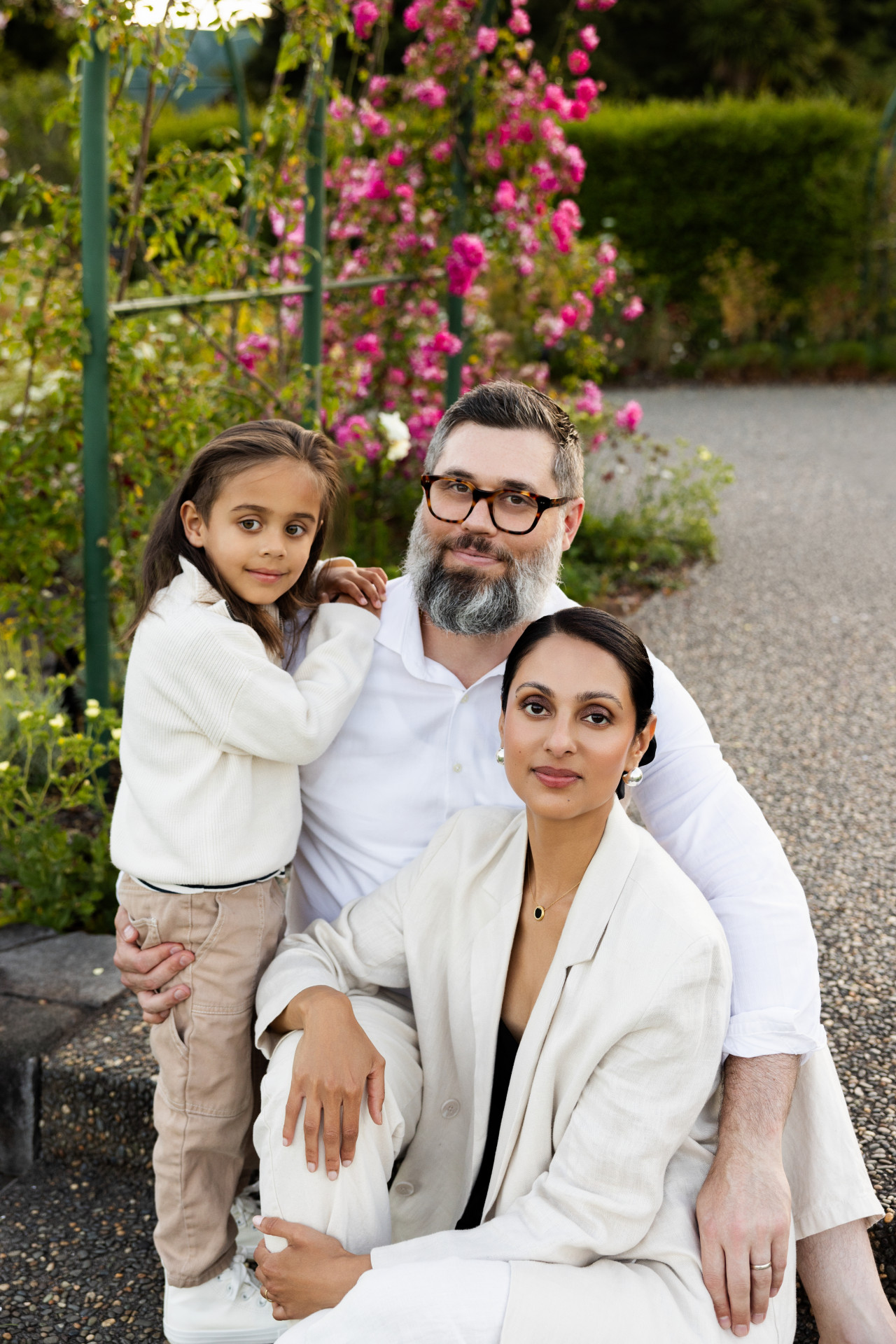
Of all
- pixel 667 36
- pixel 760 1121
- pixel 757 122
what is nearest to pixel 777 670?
pixel 760 1121

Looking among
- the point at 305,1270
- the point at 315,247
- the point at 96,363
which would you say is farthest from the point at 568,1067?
the point at 315,247

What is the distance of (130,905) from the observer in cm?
204

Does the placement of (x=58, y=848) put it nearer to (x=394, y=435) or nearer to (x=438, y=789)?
(x=438, y=789)

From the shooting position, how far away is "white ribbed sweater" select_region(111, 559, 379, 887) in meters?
1.92

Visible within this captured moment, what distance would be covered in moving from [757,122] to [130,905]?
12753 millimetres

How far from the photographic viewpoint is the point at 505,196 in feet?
17.8

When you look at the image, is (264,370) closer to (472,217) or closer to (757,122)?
(472,217)

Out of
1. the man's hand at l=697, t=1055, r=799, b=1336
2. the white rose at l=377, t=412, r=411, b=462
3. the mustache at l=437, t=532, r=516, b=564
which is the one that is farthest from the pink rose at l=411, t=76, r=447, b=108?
the man's hand at l=697, t=1055, r=799, b=1336

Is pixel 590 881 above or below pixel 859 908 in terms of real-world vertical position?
above

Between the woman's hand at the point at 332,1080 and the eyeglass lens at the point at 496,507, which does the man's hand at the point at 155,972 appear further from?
the eyeglass lens at the point at 496,507

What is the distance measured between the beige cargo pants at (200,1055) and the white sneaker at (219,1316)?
23mm

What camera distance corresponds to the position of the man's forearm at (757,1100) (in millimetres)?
1715

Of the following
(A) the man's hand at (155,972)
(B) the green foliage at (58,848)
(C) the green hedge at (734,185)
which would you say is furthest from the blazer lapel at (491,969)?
(C) the green hedge at (734,185)

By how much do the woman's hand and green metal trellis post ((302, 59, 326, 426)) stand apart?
2718mm
